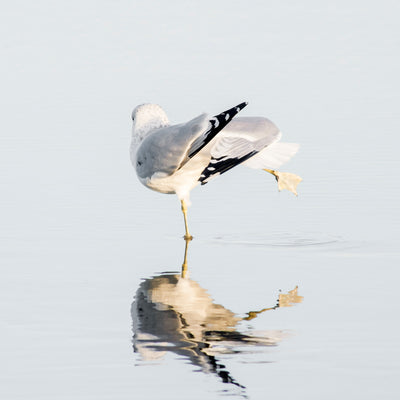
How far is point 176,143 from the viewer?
1035 centimetres

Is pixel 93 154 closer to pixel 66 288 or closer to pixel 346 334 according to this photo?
pixel 66 288

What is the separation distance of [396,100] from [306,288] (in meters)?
11.5

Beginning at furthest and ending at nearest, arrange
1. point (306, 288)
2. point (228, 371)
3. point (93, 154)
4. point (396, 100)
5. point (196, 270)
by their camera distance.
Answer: point (396, 100) < point (93, 154) < point (196, 270) < point (306, 288) < point (228, 371)

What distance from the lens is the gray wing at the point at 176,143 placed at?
9.98 meters

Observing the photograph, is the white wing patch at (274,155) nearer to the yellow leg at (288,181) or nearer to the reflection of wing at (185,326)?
the yellow leg at (288,181)

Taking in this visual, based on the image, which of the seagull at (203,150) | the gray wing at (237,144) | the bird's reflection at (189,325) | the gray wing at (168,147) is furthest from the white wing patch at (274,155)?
the bird's reflection at (189,325)

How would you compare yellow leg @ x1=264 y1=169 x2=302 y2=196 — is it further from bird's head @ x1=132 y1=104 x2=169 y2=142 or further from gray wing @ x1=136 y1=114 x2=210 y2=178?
gray wing @ x1=136 y1=114 x2=210 y2=178

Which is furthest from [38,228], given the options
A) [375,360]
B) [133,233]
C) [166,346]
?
[375,360]

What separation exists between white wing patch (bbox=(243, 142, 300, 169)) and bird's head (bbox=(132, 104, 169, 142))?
1.11 metres

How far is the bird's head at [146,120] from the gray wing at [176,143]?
19.5 inches

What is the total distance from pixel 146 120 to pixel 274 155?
4.53ft

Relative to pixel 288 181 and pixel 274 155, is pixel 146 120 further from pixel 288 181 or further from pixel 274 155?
pixel 288 181

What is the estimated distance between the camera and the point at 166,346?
6840 millimetres

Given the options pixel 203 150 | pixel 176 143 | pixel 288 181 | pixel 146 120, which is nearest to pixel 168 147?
pixel 176 143
